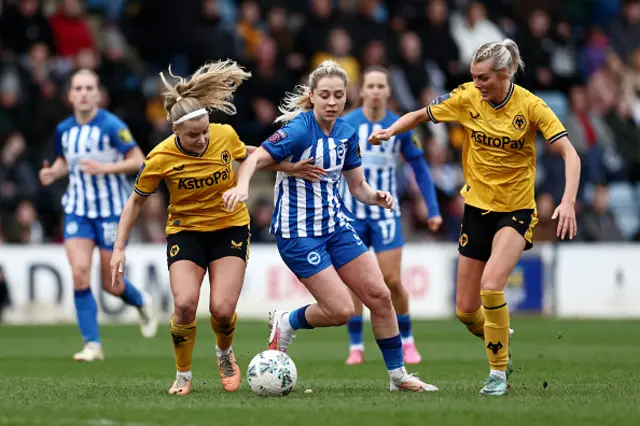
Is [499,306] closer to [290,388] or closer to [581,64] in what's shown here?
[290,388]

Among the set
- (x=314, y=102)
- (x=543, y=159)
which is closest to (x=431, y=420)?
(x=314, y=102)

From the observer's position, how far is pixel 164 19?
21.2 meters

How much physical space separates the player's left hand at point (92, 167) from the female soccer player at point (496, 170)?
399 cm

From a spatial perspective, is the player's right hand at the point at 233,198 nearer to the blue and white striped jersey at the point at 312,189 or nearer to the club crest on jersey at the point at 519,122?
the blue and white striped jersey at the point at 312,189

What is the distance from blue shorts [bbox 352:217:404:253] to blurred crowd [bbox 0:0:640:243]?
725 cm

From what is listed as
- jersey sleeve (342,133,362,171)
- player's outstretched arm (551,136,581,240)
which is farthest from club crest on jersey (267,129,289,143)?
player's outstretched arm (551,136,581,240)

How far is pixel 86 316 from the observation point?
39.1 feet

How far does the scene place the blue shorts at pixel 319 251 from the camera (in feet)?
28.3

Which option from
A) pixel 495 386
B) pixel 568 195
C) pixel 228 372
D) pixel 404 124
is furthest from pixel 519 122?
pixel 228 372

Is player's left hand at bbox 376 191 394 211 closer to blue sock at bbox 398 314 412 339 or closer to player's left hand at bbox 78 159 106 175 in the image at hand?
blue sock at bbox 398 314 412 339

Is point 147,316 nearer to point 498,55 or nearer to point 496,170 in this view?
point 496,170

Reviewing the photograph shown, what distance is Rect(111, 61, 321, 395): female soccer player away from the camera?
28.0 ft

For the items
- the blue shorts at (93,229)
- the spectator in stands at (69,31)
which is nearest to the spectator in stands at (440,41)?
the spectator in stands at (69,31)

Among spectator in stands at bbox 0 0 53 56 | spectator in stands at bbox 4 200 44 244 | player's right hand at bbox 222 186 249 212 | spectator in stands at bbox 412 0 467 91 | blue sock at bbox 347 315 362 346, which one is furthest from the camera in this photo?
spectator in stands at bbox 412 0 467 91
